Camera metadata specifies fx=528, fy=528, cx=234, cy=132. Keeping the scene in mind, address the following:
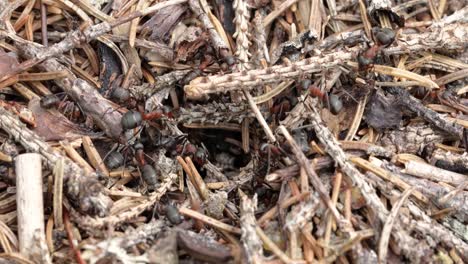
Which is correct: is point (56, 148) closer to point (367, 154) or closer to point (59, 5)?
point (59, 5)

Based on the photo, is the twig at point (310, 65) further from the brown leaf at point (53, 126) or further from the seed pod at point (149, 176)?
the brown leaf at point (53, 126)

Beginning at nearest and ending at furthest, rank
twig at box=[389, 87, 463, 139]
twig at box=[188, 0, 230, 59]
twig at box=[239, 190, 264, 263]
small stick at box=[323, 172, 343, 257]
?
twig at box=[239, 190, 264, 263] < small stick at box=[323, 172, 343, 257] < twig at box=[389, 87, 463, 139] < twig at box=[188, 0, 230, 59]

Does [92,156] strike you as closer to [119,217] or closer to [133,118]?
[133,118]

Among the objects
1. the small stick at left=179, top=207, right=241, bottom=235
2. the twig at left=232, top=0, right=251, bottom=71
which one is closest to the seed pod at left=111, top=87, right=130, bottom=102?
the twig at left=232, top=0, right=251, bottom=71

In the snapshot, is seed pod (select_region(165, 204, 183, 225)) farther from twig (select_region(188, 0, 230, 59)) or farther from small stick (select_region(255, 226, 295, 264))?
twig (select_region(188, 0, 230, 59))

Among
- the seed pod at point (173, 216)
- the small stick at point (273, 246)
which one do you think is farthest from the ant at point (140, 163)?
the small stick at point (273, 246)

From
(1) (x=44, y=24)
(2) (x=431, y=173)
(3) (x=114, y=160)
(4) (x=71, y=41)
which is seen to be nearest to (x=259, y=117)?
(3) (x=114, y=160)

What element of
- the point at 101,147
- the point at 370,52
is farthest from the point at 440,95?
the point at 101,147
